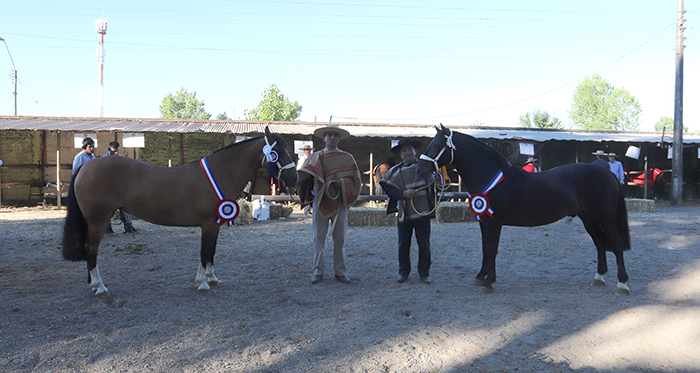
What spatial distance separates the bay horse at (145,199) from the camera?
14.5 feet

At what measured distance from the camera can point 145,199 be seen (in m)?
4.47

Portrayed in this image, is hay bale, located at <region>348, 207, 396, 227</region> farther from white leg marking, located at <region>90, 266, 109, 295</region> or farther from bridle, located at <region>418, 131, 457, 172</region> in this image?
white leg marking, located at <region>90, 266, 109, 295</region>

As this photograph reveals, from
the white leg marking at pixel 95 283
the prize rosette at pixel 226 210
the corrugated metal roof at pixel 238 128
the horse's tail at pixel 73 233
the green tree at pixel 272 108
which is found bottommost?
the white leg marking at pixel 95 283

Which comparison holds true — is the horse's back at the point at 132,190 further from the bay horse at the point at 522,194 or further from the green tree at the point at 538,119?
the green tree at the point at 538,119

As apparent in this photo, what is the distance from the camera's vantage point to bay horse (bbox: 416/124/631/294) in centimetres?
457

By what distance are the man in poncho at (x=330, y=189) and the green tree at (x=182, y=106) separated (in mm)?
56357

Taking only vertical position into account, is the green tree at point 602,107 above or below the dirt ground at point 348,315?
above

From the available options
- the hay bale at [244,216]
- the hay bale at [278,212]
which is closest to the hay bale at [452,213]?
the hay bale at [278,212]

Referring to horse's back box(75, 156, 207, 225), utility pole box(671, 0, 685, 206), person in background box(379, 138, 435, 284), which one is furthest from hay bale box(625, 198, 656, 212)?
horse's back box(75, 156, 207, 225)

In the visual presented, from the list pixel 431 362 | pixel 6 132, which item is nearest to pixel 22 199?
pixel 6 132

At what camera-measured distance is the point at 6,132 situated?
627 inches

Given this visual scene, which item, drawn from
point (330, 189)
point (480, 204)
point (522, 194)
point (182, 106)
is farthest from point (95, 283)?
point (182, 106)

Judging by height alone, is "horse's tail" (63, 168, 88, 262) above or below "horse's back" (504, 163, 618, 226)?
below

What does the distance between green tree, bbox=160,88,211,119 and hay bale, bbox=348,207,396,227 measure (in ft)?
170
